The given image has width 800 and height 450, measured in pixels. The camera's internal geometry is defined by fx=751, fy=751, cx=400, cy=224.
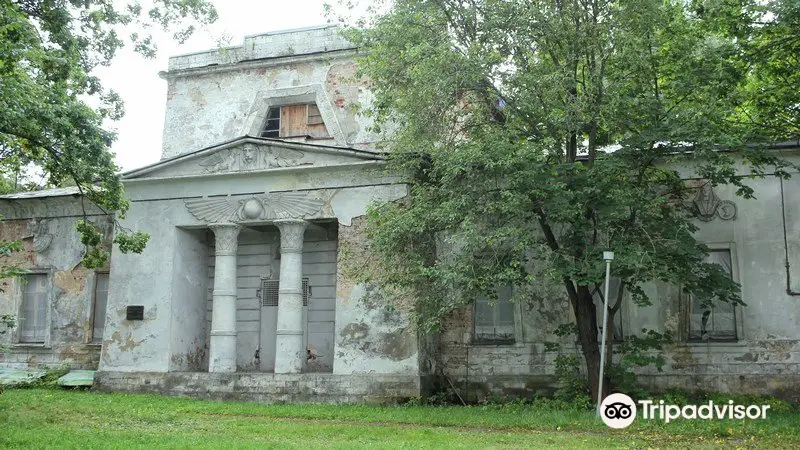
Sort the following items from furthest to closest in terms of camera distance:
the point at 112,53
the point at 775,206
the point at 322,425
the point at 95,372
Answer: the point at 95,372, the point at 775,206, the point at 112,53, the point at 322,425

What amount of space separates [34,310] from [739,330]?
55.4 feet

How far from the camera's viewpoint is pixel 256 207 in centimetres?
1631

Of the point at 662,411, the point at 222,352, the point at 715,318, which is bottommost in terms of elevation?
the point at 662,411

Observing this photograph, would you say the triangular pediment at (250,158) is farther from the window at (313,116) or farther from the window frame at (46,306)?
the window frame at (46,306)

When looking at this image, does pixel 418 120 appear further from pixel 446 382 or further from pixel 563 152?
pixel 446 382

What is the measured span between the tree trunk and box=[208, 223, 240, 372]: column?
24.0 ft

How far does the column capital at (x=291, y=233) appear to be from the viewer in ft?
52.6

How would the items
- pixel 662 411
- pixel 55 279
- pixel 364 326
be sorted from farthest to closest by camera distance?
pixel 55 279
pixel 364 326
pixel 662 411

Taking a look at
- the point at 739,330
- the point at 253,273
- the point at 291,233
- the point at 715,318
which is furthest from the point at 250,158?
the point at 739,330

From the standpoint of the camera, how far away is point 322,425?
11734 mm

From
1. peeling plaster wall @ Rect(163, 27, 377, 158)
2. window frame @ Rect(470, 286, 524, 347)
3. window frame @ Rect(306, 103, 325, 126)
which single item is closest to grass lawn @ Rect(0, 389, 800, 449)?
window frame @ Rect(470, 286, 524, 347)

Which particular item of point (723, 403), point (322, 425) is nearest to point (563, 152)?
point (723, 403)

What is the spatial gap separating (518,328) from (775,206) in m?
5.60

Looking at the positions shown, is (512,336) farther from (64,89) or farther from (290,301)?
(64,89)
